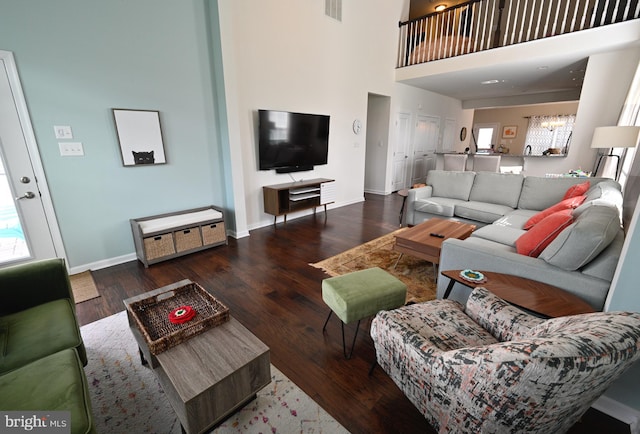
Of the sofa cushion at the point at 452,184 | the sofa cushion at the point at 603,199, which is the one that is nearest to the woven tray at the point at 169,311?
the sofa cushion at the point at 603,199

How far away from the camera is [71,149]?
8.85ft

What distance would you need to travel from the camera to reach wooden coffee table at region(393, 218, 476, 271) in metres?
2.66

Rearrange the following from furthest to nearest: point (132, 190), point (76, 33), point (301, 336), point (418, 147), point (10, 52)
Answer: point (418, 147), point (132, 190), point (76, 33), point (10, 52), point (301, 336)

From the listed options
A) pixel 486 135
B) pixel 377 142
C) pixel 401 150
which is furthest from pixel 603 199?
pixel 486 135

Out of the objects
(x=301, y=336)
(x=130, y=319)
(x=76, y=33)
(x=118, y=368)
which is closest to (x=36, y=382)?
(x=130, y=319)

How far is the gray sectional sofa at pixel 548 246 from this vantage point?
1.58 m

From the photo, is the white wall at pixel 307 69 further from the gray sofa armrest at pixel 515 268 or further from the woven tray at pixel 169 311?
the gray sofa armrest at pixel 515 268

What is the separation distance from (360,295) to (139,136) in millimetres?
2925

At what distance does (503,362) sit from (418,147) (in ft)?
24.7

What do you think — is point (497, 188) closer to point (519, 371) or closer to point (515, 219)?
point (515, 219)

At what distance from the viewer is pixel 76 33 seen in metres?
2.57

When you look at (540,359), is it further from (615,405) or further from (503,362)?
(615,405)

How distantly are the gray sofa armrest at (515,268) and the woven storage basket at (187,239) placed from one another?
2.71 metres

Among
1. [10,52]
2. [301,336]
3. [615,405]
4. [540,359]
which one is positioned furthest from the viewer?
[10,52]
